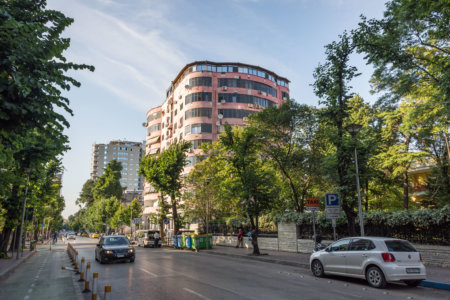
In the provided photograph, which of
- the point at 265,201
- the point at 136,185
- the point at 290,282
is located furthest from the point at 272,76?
the point at 136,185

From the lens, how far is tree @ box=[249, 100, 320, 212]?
26.2 metres

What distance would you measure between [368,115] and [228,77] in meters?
30.4

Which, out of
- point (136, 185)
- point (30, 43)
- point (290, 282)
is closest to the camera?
point (30, 43)

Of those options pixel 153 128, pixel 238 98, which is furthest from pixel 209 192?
pixel 153 128

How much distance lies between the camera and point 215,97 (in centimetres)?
5409

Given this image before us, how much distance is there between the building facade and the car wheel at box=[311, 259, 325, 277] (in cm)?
16086

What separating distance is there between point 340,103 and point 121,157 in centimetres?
16428

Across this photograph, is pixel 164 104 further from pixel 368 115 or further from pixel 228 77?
pixel 368 115

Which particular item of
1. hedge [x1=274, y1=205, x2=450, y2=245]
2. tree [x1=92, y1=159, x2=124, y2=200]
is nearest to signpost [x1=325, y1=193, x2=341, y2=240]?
hedge [x1=274, y1=205, x2=450, y2=245]

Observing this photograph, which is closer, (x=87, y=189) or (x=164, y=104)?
(x=164, y=104)

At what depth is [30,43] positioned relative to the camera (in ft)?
22.1

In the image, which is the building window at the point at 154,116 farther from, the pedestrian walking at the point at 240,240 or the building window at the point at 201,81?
the pedestrian walking at the point at 240,240

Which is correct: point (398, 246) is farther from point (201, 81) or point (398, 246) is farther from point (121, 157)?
point (121, 157)

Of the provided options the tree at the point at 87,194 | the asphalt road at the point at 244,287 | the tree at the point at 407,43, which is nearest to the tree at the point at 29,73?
Result: the asphalt road at the point at 244,287
